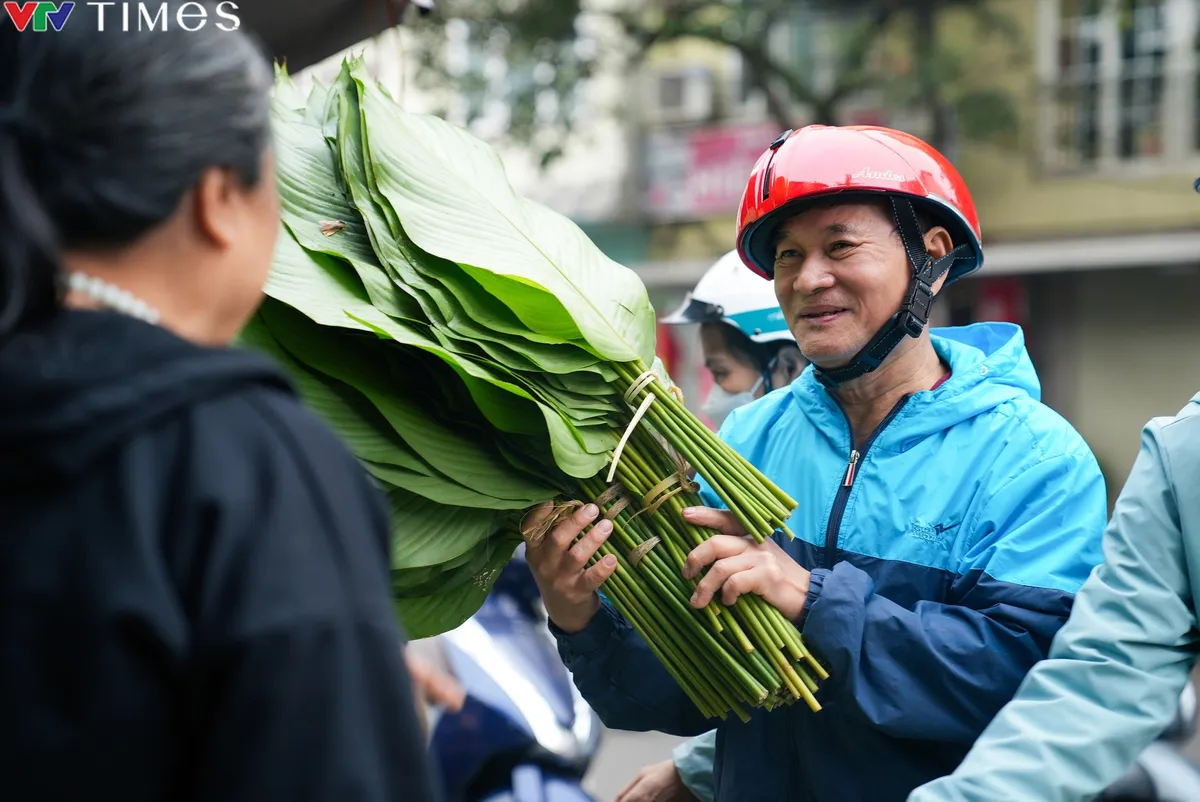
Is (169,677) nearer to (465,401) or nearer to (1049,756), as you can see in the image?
(465,401)

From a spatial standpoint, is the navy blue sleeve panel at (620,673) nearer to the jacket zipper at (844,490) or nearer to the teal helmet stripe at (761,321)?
the jacket zipper at (844,490)

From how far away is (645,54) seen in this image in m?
14.6

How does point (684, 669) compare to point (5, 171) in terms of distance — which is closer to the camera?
point (5, 171)

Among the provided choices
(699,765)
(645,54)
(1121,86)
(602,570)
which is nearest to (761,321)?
(699,765)

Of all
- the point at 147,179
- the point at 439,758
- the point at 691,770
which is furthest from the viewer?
the point at 439,758

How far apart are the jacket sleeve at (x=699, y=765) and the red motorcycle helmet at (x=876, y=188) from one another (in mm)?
877

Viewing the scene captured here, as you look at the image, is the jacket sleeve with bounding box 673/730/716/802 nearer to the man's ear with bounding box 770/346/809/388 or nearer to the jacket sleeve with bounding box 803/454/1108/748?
the jacket sleeve with bounding box 803/454/1108/748

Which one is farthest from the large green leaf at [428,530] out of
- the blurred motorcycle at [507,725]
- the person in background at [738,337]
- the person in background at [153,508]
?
the blurred motorcycle at [507,725]

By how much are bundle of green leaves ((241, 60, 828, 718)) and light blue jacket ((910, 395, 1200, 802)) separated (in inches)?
14.7

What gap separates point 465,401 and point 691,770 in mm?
1193

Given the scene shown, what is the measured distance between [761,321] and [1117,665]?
194 cm

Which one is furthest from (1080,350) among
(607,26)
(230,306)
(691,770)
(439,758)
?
(230,306)

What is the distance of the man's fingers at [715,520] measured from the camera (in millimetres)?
2303

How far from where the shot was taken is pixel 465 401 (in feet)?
7.11
